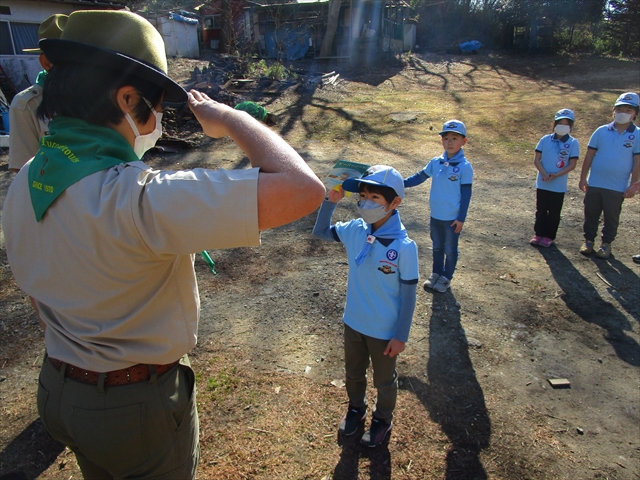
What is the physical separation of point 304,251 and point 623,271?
146 inches

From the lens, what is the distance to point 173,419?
143 centimetres

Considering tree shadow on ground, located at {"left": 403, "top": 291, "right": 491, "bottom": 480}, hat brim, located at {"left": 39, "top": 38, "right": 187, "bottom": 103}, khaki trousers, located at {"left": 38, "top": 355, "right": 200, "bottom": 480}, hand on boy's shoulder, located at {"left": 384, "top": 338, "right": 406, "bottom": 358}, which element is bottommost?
tree shadow on ground, located at {"left": 403, "top": 291, "right": 491, "bottom": 480}

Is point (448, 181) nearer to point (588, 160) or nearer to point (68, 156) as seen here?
point (588, 160)

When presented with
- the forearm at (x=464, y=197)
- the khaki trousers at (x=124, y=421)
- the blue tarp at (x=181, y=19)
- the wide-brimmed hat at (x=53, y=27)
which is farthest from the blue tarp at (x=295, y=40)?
the khaki trousers at (x=124, y=421)

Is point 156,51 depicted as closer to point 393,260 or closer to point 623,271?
point 393,260

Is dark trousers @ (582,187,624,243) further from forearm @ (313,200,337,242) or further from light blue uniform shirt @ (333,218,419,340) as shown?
forearm @ (313,200,337,242)

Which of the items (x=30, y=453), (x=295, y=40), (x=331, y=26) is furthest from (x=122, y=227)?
(x=295, y=40)

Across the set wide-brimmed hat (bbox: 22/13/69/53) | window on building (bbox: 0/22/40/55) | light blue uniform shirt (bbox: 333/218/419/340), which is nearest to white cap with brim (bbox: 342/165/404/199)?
light blue uniform shirt (bbox: 333/218/419/340)

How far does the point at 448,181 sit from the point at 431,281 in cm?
106

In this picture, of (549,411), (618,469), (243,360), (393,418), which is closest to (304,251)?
(243,360)

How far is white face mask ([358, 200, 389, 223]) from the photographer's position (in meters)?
2.62

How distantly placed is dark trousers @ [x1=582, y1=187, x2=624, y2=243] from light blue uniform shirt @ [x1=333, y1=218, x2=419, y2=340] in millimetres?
3999

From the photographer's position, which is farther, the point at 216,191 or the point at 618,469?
the point at 618,469

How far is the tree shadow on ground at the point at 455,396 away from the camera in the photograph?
2774 millimetres
